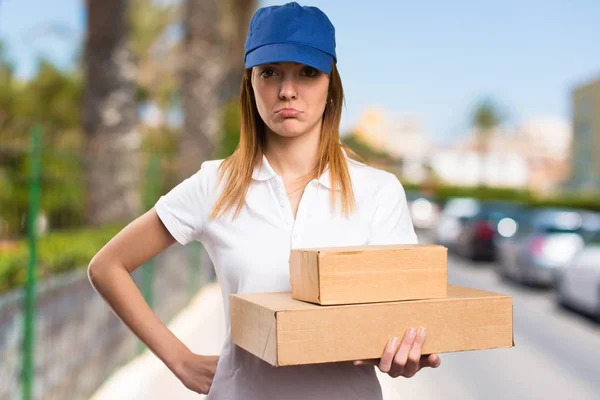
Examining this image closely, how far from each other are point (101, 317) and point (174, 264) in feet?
13.3

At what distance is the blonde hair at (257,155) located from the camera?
232cm

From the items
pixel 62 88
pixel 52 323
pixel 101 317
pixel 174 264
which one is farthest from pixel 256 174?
pixel 62 88

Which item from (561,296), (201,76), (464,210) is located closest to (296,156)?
(561,296)

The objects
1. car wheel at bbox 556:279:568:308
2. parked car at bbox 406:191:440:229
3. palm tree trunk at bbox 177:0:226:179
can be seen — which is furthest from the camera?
parked car at bbox 406:191:440:229

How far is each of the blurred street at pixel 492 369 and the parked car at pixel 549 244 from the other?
2.33 meters

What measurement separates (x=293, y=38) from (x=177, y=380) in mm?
5014

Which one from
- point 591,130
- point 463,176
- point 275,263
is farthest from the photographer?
point 463,176

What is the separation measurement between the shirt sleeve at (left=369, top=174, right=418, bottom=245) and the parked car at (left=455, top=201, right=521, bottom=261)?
65.6 feet

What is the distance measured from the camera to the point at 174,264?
11078mm

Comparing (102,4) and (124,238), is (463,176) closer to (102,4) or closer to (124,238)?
(102,4)

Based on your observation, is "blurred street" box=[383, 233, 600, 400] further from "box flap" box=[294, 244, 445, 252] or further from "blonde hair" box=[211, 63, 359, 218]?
"box flap" box=[294, 244, 445, 252]

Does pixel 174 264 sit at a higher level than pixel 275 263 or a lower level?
lower

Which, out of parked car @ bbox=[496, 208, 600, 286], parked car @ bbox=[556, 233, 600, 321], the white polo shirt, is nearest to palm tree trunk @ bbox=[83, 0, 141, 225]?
parked car @ bbox=[556, 233, 600, 321]

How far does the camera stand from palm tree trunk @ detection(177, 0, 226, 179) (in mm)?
16359
